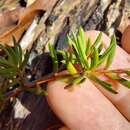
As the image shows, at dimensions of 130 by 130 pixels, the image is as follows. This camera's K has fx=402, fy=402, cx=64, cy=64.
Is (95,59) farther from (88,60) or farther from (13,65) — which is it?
(13,65)

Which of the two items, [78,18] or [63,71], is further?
[78,18]

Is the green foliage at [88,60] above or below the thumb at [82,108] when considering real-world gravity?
above

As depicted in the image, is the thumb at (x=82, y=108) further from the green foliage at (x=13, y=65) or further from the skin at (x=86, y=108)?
the green foliage at (x=13, y=65)

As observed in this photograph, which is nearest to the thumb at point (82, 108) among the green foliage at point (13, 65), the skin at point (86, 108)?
the skin at point (86, 108)

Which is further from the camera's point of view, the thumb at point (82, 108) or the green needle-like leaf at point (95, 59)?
the thumb at point (82, 108)

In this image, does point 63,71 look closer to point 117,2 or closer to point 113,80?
point 113,80

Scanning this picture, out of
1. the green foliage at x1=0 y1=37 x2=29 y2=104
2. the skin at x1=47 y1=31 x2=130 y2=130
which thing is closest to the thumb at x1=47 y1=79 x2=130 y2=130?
the skin at x1=47 y1=31 x2=130 y2=130

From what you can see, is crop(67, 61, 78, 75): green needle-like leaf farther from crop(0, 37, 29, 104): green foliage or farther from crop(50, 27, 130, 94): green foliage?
crop(0, 37, 29, 104): green foliage

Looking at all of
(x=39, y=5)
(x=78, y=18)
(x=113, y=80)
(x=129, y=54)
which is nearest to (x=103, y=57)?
(x=113, y=80)
